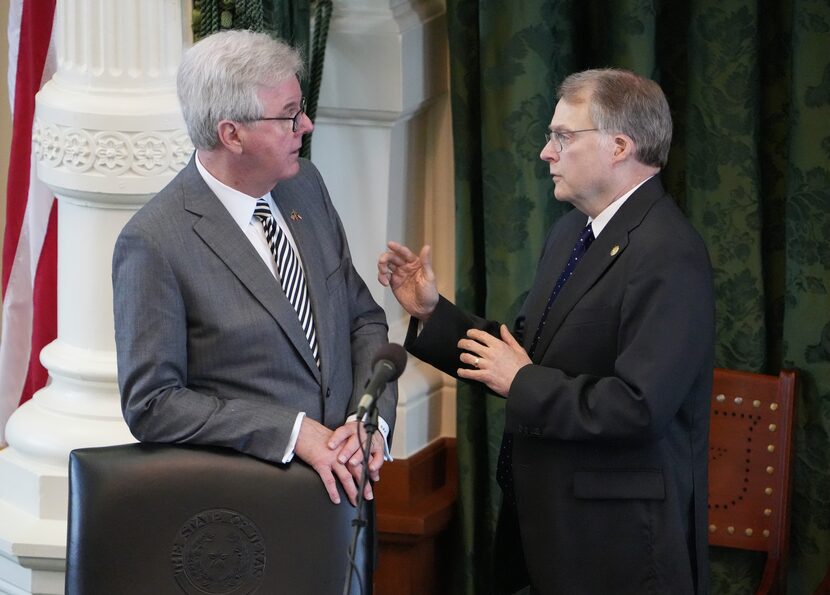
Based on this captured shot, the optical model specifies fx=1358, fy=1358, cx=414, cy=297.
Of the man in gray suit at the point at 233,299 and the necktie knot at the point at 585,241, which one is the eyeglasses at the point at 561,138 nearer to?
the necktie knot at the point at 585,241

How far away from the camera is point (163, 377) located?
2420mm

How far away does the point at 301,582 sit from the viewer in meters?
2.44

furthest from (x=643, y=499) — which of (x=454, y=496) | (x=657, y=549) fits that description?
(x=454, y=496)

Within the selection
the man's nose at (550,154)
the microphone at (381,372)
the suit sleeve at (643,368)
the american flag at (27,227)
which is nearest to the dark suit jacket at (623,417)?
the suit sleeve at (643,368)

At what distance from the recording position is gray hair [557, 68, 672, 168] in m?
2.60

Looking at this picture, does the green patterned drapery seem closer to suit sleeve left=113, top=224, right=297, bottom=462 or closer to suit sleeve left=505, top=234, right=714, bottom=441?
suit sleeve left=113, top=224, right=297, bottom=462

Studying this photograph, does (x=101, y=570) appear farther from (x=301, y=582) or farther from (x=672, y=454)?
(x=672, y=454)

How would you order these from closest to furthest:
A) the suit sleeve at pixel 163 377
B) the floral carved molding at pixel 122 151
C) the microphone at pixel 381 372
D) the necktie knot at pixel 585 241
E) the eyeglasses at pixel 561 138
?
the microphone at pixel 381 372
the suit sleeve at pixel 163 377
the eyeglasses at pixel 561 138
the necktie knot at pixel 585 241
the floral carved molding at pixel 122 151

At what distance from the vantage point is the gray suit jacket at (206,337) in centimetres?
242

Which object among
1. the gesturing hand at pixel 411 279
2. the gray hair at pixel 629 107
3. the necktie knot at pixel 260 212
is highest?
the gray hair at pixel 629 107

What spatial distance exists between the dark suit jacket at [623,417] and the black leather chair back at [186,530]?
1.54 ft

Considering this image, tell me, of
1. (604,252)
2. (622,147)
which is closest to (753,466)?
(604,252)

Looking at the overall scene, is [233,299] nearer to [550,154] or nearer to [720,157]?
[550,154]

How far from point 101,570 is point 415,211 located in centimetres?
161
